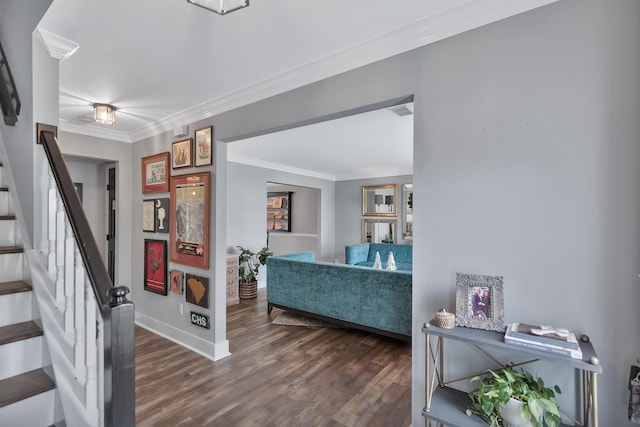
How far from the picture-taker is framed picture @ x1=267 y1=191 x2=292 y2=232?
330 inches

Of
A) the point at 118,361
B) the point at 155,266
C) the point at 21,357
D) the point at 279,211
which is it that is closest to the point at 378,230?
the point at 279,211

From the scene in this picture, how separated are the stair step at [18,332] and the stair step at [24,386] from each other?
165 mm

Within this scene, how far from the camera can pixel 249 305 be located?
201 inches

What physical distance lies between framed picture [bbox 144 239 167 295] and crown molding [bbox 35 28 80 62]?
207 cm

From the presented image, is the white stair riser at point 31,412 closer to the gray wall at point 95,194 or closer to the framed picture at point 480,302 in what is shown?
the framed picture at point 480,302

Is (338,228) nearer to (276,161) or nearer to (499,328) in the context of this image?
(276,161)

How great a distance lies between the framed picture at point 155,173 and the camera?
3549mm

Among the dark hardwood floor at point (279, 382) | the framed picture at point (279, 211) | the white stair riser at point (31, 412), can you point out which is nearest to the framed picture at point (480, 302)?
the dark hardwood floor at point (279, 382)

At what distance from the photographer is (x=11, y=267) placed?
181 cm

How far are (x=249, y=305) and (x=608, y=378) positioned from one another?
4.47 meters

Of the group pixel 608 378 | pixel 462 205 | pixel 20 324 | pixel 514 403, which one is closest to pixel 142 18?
pixel 20 324

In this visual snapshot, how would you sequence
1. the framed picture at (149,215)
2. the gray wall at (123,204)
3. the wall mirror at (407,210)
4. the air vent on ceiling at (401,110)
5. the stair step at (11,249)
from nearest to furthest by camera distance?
the stair step at (11,249), the air vent on ceiling at (401,110), the framed picture at (149,215), the gray wall at (123,204), the wall mirror at (407,210)

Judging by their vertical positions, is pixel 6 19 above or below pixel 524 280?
above

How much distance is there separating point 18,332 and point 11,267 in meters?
0.54
